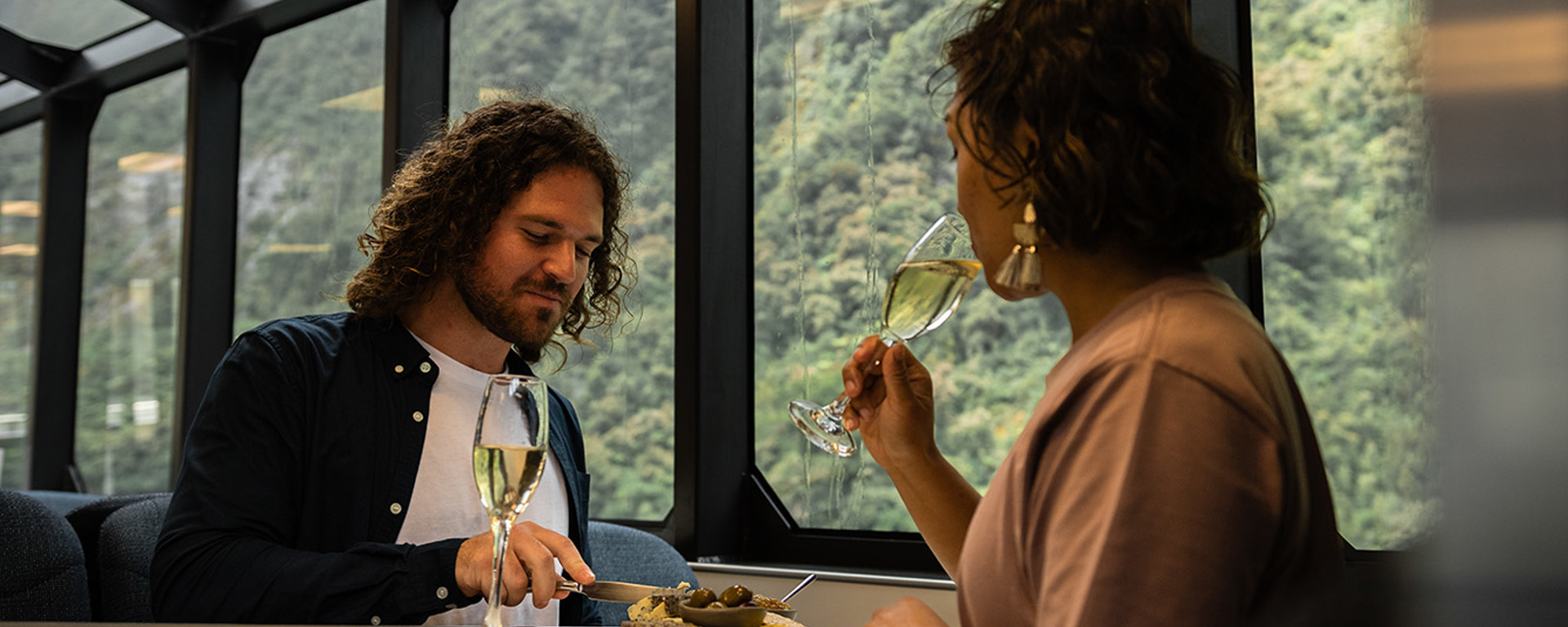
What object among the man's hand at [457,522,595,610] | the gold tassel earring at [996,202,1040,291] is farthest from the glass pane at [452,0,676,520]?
the gold tassel earring at [996,202,1040,291]

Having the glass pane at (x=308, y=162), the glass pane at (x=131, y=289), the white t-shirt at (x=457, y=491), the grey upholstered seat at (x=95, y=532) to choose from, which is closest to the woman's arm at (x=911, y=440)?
the white t-shirt at (x=457, y=491)

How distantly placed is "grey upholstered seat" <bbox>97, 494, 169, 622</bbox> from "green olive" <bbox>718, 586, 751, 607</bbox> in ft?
4.16

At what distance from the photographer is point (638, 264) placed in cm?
332

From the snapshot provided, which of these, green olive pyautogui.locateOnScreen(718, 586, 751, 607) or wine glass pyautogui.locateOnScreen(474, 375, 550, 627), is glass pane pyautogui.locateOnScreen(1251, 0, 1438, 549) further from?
wine glass pyautogui.locateOnScreen(474, 375, 550, 627)

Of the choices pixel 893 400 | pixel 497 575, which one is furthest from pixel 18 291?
pixel 497 575

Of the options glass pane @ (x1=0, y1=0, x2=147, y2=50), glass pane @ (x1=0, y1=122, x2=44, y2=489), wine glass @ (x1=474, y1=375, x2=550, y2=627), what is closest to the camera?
wine glass @ (x1=474, y1=375, x2=550, y2=627)

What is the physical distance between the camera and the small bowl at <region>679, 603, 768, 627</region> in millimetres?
1078

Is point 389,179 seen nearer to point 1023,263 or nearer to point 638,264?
point 638,264

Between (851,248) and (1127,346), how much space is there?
2.13 meters

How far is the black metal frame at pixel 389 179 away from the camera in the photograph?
301 centimetres

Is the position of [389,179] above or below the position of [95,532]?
above

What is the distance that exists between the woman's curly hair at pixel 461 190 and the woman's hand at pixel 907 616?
1.26m

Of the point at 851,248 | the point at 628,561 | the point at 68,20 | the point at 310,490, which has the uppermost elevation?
the point at 68,20

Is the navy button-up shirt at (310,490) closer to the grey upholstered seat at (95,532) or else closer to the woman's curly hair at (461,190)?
the woman's curly hair at (461,190)
